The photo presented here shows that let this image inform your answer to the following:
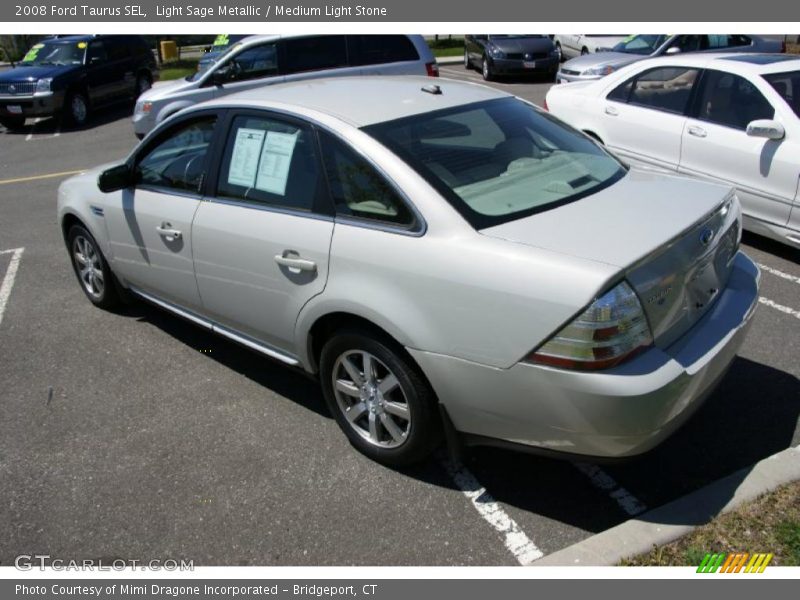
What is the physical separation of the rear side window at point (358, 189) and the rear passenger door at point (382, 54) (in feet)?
25.6

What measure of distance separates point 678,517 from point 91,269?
4349 millimetres

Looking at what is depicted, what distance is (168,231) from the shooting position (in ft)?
13.5

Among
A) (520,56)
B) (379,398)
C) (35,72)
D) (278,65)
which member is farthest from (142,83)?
(379,398)

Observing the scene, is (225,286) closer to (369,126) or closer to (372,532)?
(369,126)

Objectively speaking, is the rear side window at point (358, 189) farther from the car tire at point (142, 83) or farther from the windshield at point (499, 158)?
the car tire at point (142, 83)

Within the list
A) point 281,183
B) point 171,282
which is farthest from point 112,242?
point 281,183

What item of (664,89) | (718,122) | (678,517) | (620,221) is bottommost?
(678,517)

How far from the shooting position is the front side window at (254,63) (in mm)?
10492

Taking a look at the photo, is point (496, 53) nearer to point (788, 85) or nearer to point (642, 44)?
point (642, 44)

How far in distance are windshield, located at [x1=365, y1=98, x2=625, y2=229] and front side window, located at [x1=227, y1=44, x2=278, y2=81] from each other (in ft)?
24.1

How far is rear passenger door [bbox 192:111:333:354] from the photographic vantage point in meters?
3.39

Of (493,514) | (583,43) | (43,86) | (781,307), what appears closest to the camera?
(493,514)

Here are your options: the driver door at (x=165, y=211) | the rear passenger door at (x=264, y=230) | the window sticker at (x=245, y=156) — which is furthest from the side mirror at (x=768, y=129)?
the driver door at (x=165, y=211)

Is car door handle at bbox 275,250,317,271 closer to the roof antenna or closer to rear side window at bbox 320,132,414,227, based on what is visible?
rear side window at bbox 320,132,414,227
